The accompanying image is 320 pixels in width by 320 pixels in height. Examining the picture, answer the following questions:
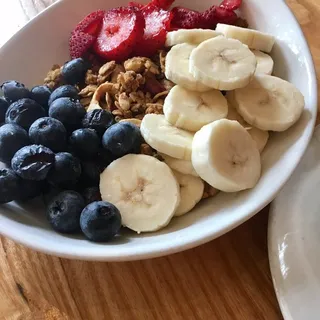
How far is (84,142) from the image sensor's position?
37.9 inches

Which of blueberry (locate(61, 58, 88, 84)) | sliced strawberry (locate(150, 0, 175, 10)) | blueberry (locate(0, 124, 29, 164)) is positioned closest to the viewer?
blueberry (locate(0, 124, 29, 164))

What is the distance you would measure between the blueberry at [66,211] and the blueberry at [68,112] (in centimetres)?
15

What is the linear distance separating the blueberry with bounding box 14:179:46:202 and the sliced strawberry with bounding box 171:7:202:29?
1.77 feet

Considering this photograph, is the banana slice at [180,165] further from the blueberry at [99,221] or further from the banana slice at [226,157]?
the blueberry at [99,221]

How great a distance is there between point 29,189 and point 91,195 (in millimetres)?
112

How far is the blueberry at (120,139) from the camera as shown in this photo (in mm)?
963

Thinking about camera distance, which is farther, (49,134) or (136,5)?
(136,5)

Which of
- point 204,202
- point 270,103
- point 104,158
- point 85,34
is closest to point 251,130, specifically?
point 270,103

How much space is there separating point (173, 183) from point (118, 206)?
11cm

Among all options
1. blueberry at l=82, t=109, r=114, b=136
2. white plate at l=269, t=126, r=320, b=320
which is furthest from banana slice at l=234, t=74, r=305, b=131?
blueberry at l=82, t=109, r=114, b=136

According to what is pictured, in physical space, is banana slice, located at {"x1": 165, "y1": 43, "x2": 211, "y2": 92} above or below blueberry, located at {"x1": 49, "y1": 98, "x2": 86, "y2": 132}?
below

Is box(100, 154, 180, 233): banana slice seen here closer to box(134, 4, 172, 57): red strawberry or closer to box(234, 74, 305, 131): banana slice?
box(234, 74, 305, 131): banana slice

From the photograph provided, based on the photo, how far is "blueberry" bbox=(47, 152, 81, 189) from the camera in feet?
3.01

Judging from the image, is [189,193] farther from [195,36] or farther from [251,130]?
[195,36]
